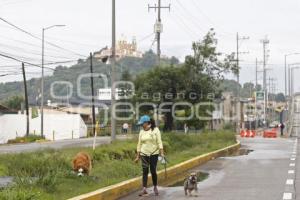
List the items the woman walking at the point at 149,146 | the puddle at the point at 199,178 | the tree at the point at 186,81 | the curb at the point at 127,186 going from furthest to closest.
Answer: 1. the tree at the point at 186,81
2. the puddle at the point at 199,178
3. the woman walking at the point at 149,146
4. the curb at the point at 127,186

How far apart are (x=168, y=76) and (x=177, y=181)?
56.6 feet

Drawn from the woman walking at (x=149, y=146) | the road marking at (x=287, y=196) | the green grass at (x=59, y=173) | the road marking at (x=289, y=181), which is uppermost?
the woman walking at (x=149, y=146)

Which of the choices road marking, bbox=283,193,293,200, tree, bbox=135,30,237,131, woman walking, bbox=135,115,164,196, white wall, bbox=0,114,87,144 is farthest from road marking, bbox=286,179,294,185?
white wall, bbox=0,114,87,144

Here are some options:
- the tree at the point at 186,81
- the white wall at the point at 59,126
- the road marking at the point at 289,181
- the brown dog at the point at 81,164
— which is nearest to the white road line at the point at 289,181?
the road marking at the point at 289,181

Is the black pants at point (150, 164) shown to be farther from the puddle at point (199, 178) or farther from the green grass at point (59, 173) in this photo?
the puddle at point (199, 178)

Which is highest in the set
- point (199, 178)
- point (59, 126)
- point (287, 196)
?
point (59, 126)

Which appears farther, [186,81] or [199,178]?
[186,81]

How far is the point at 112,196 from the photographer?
1293 centimetres

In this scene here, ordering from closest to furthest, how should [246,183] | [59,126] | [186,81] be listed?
[246,183] → [186,81] → [59,126]

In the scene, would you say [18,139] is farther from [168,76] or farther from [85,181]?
[85,181]

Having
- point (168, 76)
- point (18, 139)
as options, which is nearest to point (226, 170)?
point (168, 76)

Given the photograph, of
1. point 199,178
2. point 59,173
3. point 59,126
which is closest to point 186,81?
point 199,178

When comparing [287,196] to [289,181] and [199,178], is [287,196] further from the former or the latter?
[199,178]

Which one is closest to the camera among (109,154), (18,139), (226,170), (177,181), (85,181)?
(85,181)
